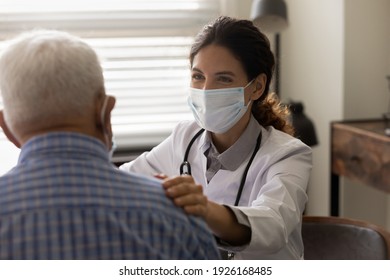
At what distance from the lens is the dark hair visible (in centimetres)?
165

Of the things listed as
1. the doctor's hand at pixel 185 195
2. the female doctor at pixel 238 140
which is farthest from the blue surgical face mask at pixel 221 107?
the doctor's hand at pixel 185 195

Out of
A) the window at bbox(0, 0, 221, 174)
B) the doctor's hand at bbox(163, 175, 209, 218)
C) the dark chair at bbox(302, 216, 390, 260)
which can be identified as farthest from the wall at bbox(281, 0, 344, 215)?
the doctor's hand at bbox(163, 175, 209, 218)

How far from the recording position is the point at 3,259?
93 cm

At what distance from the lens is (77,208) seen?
3.03ft

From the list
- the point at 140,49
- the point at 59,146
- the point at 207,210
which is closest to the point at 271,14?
the point at 140,49

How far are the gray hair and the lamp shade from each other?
2018 millimetres

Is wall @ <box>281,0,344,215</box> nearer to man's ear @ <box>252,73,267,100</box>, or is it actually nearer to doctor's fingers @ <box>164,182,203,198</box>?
man's ear @ <box>252,73,267,100</box>

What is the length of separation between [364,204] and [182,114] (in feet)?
3.44

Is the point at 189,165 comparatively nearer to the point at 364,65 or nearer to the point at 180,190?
the point at 180,190

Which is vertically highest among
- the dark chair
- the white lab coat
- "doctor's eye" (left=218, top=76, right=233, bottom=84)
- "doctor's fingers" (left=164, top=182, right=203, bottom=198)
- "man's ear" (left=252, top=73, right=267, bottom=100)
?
"doctor's eye" (left=218, top=76, right=233, bottom=84)

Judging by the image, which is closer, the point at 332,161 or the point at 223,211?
the point at 223,211

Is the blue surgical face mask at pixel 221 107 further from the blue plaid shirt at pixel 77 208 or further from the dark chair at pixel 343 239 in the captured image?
the blue plaid shirt at pixel 77 208

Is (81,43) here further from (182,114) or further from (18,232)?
(182,114)
